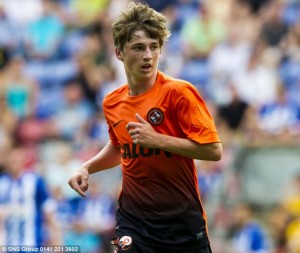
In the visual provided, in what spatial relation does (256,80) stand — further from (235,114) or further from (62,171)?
(62,171)

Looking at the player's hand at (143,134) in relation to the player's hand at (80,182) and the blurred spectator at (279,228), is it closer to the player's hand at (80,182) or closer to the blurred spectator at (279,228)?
the player's hand at (80,182)

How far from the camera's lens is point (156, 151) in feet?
21.7

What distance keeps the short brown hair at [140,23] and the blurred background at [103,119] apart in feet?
13.4

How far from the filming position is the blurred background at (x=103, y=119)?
1278 cm

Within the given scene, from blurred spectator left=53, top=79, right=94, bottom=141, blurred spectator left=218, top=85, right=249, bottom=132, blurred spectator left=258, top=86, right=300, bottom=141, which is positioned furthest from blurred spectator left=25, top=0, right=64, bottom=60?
blurred spectator left=258, top=86, right=300, bottom=141

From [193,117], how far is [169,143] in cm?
25

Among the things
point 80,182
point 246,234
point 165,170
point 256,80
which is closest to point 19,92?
point 256,80

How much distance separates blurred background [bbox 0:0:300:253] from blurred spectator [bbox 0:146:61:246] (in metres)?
0.01

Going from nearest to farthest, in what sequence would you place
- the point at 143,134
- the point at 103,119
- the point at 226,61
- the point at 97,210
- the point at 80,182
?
1. the point at 143,134
2. the point at 80,182
3. the point at 97,210
4. the point at 103,119
5. the point at 226,61

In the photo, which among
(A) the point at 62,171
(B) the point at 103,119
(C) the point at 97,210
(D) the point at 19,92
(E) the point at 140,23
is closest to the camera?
(E) the point at 140,23

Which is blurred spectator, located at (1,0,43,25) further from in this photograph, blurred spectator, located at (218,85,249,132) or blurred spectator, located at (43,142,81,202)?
blurred spectator, located at (218,85,249,132)

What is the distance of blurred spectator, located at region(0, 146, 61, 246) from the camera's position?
10.6m

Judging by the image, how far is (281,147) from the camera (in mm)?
13617

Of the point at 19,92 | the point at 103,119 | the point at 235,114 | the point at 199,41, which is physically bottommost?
the point at 235,114
